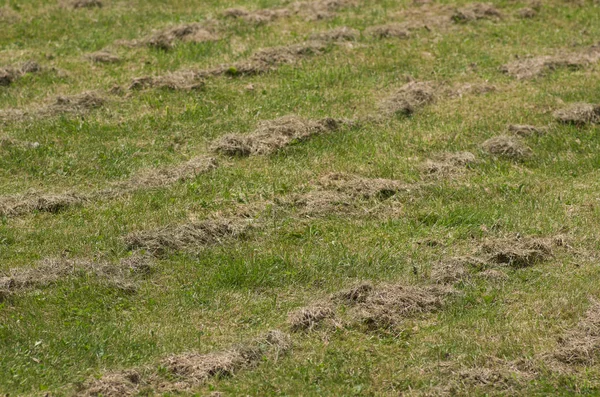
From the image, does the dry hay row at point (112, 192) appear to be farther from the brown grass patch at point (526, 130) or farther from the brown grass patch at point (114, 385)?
the brown grass patch at point (526, 130)

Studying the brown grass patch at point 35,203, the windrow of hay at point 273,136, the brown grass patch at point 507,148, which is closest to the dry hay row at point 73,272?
the brown grass patch at point 35,203

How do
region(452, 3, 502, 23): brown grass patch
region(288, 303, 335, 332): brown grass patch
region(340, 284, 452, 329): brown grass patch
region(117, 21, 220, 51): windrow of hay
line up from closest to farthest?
region(288, 303, 335, 332): brown grass patch < region(340, 284, 452, 329): brown grass patch < region(117, 21, 220, 51): windrow of hay < region(452, 3, 502, 23): brown grass patch

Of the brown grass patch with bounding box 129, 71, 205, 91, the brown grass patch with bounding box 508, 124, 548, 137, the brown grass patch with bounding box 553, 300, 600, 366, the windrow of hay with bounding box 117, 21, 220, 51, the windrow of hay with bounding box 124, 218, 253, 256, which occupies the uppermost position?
the windrow of hay with bounding box 117, 21, 220, 51

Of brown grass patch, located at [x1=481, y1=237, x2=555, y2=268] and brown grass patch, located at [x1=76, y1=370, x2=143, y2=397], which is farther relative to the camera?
brown grass patch, located at [x1=481, y1=237, x2=555, y2=268]

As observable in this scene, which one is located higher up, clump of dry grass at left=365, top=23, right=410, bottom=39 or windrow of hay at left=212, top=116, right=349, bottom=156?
clump of dry grass at left=365, top=23, right=410, bottom=39

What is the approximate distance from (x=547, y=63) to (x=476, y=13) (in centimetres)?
278

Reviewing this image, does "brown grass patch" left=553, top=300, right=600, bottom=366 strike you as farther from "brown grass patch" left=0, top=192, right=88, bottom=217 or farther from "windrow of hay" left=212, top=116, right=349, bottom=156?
"brown grass patch" left=0, top=192, right=88, bottom=217

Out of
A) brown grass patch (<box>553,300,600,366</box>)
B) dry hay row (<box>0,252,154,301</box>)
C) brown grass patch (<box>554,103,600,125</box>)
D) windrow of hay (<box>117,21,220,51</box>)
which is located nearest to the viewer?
brown grass patch (<box>553,300,600,366</box>)

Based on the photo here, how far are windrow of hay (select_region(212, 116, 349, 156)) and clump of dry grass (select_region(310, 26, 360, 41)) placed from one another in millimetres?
3692

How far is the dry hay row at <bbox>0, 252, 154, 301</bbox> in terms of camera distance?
10883mm

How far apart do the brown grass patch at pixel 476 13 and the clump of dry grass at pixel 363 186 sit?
725 cm

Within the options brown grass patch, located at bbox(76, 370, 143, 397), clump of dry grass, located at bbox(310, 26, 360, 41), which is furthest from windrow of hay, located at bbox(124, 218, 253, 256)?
clump of dry grass, located at bbox(310, 26, 360, 41)

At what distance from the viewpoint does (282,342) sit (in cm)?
995

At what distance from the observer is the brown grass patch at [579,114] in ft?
50.4
